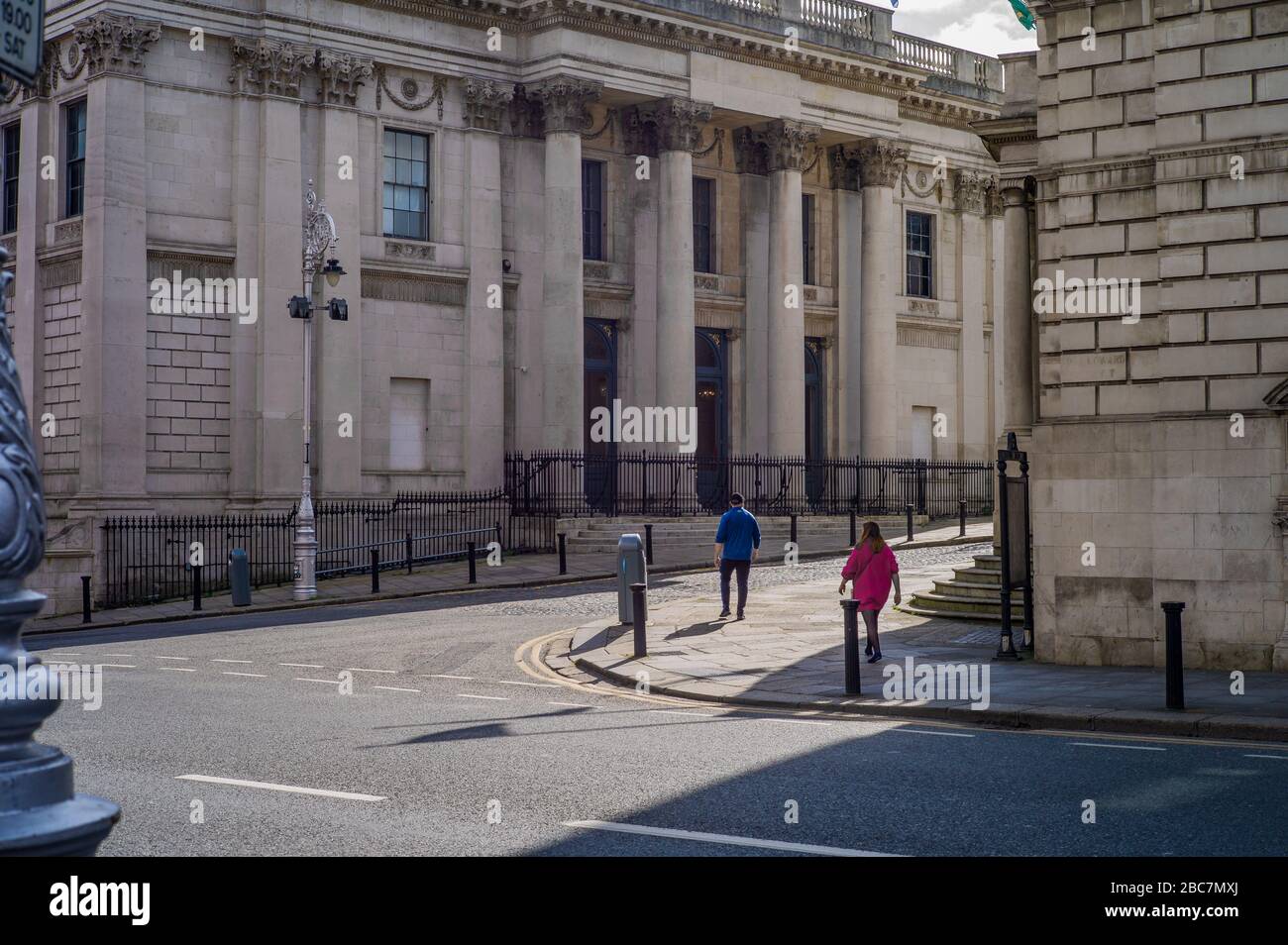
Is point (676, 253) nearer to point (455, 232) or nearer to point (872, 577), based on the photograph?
point (455, 232)

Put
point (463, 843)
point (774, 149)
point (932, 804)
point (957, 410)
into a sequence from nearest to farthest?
point (463, 843)
point (932, 804)
point (774, 149)
point (957, 410)

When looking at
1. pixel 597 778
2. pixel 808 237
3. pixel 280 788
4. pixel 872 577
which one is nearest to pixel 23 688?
pixel 280 788

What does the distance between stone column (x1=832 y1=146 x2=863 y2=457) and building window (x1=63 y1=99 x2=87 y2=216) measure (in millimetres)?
22880

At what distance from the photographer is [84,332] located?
112 ft

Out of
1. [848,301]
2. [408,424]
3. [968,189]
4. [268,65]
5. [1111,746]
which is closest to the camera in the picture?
[1111,746]

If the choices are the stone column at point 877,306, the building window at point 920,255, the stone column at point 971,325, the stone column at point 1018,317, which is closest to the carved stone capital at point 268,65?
the stone column at point 877,306

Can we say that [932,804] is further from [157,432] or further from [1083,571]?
[157,432]

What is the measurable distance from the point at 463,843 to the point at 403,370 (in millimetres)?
31160

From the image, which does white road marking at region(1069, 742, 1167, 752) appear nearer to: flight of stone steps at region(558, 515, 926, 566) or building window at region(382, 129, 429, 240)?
flight of stone steps at region(558, 515, 926, 566)

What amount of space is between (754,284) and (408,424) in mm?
12458

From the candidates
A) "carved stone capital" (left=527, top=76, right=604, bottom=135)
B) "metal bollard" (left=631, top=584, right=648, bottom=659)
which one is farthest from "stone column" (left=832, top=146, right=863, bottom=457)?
"metal bollard" (left=631, top=584, right=648, bottom=659)

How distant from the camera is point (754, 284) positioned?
151ft

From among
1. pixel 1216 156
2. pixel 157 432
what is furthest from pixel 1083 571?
pixel 157 432

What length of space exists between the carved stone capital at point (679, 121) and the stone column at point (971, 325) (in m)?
13.3
